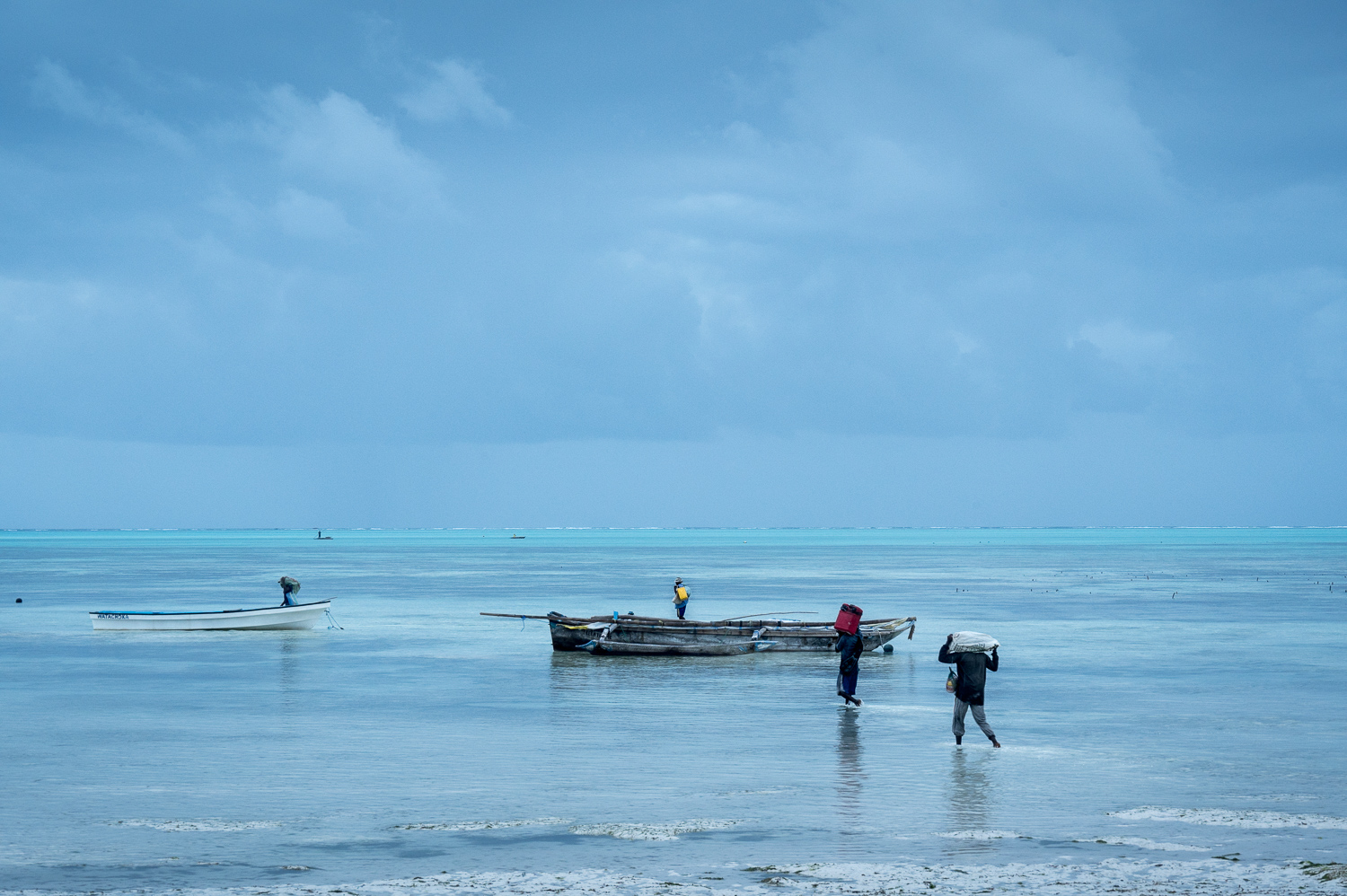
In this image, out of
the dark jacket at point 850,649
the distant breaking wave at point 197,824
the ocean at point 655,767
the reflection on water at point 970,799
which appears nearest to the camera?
the ocean at point 655,767

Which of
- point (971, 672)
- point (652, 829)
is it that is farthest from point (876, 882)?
point (971, 672)

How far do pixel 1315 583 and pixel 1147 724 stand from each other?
64.2 m

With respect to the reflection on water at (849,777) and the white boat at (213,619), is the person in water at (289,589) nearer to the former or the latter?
the white boat at (213,619)

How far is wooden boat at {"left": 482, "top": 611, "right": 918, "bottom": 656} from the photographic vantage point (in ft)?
124

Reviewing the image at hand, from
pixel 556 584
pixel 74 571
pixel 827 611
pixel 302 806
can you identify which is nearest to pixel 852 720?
pixel 302 806

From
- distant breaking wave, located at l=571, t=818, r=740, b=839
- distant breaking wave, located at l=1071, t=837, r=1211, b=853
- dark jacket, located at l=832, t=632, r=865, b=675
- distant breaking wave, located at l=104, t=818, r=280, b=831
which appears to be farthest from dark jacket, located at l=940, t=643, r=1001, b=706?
distant breaking wave, located at l=104, t=818, r=280, b=831

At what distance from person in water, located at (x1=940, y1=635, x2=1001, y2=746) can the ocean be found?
0.47 metres

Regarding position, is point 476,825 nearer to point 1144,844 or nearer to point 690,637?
point 1144,844

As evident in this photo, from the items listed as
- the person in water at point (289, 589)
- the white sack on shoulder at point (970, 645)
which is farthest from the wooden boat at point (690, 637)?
the white sack on shoulder at point (970, 645)

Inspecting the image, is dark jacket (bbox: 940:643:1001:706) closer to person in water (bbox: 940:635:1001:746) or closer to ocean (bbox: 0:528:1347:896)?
person in water (bbox: 940:635:1001:746)

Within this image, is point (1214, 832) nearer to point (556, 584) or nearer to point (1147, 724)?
point (1147, 724)

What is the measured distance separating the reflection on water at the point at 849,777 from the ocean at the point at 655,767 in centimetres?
8

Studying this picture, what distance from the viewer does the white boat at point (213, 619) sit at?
1829 inches

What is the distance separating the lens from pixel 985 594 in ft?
231
